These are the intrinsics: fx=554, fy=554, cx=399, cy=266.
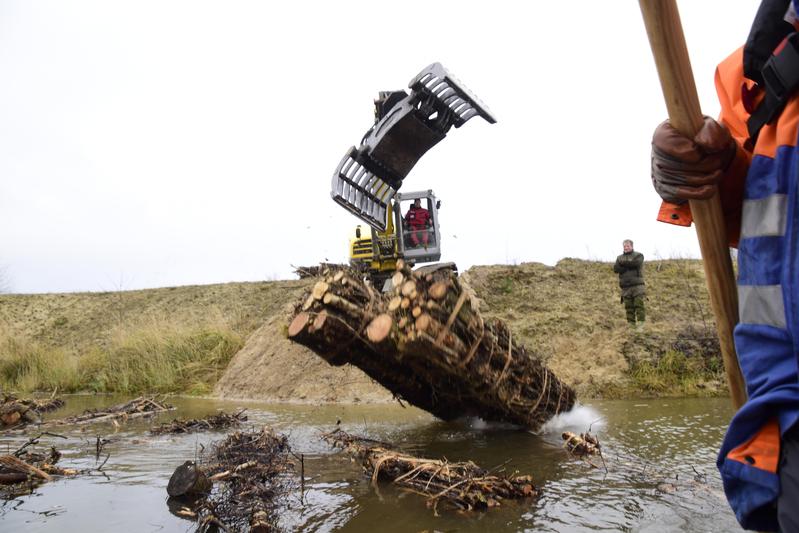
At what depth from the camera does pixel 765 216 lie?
4.94 ft

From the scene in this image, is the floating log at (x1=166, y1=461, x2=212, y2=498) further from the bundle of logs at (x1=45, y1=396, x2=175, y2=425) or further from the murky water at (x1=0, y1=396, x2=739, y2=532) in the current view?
the bundle of logs at (x1=45, y1=396, x2=175, y2=425)

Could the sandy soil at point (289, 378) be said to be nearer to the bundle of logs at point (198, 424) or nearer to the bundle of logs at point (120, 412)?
the bundle of logs at point (120, 412)

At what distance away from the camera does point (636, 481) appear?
403 centimetres

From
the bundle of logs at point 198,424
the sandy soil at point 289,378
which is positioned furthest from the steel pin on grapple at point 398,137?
the bundle of logs at point 198,424

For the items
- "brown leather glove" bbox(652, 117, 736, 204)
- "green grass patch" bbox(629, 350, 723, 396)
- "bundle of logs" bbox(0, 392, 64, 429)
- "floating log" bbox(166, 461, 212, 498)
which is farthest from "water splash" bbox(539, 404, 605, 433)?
"bundle of logs" bbox(0, 392, 64, 429)

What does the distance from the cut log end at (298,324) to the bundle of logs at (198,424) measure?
2.89m

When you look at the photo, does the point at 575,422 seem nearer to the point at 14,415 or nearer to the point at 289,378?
the point at 289,378

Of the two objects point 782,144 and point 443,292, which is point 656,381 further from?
point 782,144

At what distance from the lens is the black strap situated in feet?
4.69

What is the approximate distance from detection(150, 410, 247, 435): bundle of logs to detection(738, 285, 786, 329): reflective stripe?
20.8ft

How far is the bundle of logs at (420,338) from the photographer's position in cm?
426

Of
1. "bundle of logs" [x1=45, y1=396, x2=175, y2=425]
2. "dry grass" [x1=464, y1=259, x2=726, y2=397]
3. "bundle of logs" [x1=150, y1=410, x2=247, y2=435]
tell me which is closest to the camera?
"bundle of logs" [x1=150, y1=410, x2=247, y2=435]

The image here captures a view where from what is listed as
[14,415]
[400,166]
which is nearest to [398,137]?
[400,166]

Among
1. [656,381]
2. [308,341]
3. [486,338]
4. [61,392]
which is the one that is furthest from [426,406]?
[61,392]
